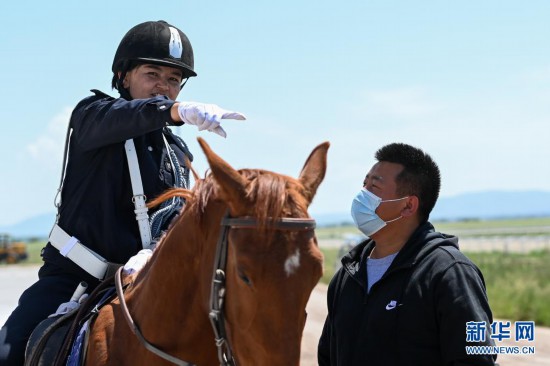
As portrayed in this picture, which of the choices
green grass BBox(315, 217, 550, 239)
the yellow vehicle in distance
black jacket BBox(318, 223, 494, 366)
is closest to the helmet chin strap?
black jacket BBox(318, 223, 494, 366)

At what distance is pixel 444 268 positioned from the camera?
409 centimetres

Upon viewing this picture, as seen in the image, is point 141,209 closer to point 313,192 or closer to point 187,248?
point 187,248

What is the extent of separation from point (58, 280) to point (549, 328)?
12.7 meters

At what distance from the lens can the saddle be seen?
3934 mm

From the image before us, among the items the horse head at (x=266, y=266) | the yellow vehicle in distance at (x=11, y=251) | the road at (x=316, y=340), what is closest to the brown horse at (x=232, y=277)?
the horse head at (x=266, y=266)

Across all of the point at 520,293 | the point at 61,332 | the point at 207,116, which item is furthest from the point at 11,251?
the point at 207,116

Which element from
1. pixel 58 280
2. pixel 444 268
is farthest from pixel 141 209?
pixel 444 268

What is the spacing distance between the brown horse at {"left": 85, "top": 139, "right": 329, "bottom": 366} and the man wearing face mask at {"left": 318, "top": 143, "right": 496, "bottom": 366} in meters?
1.15

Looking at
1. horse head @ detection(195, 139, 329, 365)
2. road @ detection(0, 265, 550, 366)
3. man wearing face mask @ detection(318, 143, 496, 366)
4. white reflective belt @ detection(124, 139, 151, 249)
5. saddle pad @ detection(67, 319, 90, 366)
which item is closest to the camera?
horse head @ detection(195, 139, 329, 365)

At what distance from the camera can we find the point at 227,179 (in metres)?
3.07

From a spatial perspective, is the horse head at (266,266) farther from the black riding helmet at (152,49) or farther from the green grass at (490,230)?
the green grass at (490,230)

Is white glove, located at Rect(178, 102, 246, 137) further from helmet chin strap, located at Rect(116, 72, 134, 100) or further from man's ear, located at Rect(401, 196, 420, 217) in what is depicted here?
helmet chin strap, located at Rect(116, 72, 134, 100)

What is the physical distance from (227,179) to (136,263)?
1333mm

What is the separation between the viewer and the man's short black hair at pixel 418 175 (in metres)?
4.53
